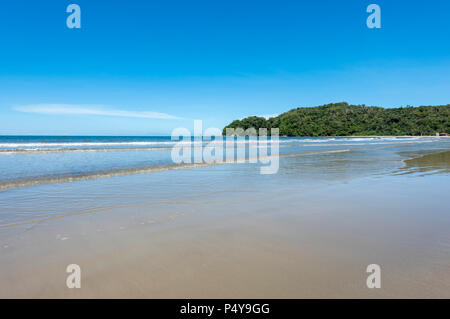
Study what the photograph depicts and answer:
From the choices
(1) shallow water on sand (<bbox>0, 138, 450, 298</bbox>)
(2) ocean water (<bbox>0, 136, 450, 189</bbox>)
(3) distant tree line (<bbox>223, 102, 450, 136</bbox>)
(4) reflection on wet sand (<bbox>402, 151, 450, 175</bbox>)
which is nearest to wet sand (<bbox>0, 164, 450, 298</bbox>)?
(1) shallow water on sand (<bbox>0, 138, 450, 298</bbox>)

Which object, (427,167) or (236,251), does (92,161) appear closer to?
(236,251)


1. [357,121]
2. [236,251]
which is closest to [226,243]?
[236,251]

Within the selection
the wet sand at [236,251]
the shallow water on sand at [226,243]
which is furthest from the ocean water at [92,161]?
the wet sand at [236,251]

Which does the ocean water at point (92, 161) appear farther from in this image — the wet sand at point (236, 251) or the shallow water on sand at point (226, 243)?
the wet sand at point (236, 251)

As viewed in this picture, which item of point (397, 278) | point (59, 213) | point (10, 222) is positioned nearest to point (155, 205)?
point (59, 213)

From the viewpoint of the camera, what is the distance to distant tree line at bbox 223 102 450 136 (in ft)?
292

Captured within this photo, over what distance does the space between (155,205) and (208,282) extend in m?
2.82

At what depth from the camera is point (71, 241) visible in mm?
3113

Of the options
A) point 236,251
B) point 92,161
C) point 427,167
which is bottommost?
point 236,251

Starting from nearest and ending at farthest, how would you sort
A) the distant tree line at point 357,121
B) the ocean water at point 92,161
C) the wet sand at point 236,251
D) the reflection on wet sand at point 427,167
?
1. the wet sand at point 236,251
2. the ocean water at point 92,161
3. the reflection on wet sand at point 427,167
4. the distant tree line at point 357,121

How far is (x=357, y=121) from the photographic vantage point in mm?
103438

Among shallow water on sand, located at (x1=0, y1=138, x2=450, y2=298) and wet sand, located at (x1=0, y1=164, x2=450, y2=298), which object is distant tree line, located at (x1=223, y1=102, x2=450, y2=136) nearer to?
shallow water on sand, located at (x1=0, y1=138, x2=450, y2=298)

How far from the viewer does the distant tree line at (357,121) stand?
8894 centimetres

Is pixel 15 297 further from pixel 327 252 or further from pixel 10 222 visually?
pixel 327 252
